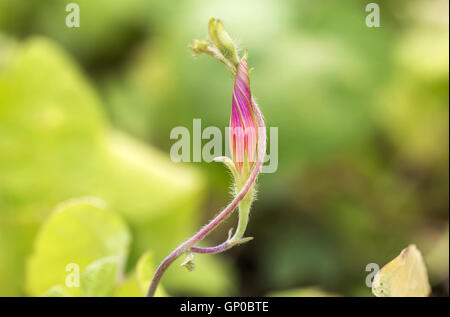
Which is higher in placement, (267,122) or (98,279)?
(267,122)

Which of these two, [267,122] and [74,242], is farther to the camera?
[267,122]

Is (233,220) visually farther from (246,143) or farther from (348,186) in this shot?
(246,143)

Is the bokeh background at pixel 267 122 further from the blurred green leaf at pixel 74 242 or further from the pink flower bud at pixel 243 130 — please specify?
the pink flower bud at pixel 243 130

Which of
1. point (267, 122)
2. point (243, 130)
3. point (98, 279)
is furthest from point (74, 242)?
point (267, 122)

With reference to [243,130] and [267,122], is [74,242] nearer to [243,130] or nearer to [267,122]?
A: [243,130]

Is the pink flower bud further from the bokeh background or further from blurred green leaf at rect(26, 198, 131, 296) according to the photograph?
the bokeh background

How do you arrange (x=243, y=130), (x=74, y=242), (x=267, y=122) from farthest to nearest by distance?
(x=267, y=122) < (x=74, y=242) < (x=243, y=130)
